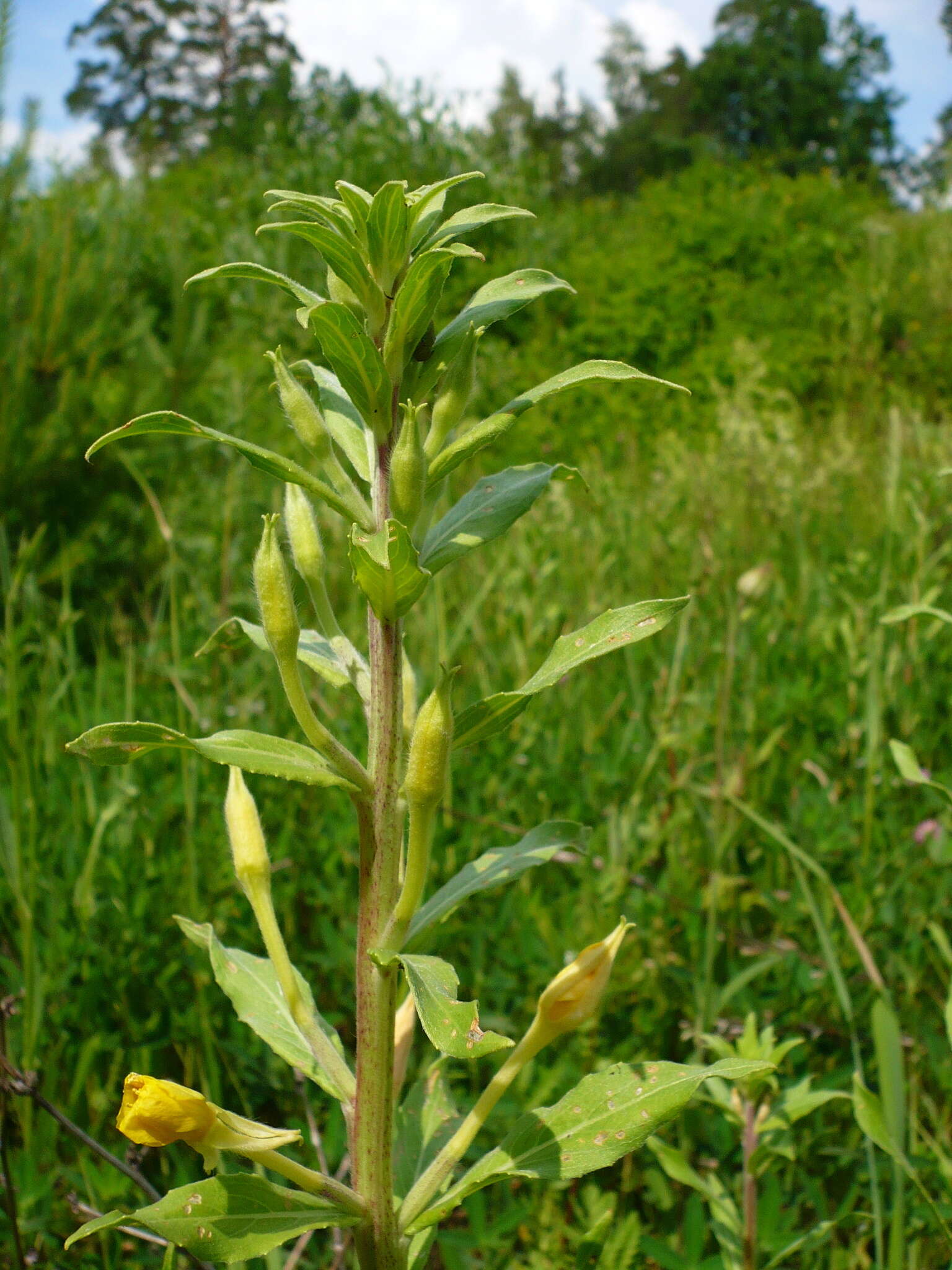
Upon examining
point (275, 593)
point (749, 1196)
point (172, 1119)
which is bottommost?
point (749, 1196)

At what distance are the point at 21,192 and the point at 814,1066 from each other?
4179mm

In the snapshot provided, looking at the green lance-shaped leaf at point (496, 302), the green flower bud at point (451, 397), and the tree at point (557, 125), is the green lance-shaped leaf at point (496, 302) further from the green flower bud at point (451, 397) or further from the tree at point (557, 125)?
the tree at point (557, 125)

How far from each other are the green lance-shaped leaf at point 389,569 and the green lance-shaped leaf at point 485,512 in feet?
0.22

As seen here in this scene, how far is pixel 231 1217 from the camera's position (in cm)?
77

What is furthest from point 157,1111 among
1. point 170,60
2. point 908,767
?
point 170,60

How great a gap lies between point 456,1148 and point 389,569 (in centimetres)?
51

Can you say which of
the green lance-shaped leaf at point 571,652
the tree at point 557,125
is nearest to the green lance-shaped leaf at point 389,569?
the green lance-shaped leaf at point 571,652

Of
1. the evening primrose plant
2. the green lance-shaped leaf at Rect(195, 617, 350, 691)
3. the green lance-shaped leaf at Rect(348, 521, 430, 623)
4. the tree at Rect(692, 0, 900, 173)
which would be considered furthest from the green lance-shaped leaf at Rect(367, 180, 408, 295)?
the tree at Rect(692, 0, 900, 173)

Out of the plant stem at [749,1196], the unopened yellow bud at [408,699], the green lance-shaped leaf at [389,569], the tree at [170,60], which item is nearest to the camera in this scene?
the green lance-shaped leaf at [389,569]

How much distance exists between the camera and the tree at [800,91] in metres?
37.2

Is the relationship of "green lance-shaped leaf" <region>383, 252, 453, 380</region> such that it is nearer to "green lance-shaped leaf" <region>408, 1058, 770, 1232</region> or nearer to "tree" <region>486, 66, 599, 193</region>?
"green lance-shaped leaf" <region>408, 1058, 770, 1232</region>

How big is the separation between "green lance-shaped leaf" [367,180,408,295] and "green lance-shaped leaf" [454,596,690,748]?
0.36 metres

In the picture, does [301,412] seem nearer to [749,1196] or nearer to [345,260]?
[345,260]

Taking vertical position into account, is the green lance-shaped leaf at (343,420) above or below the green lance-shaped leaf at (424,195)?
below
